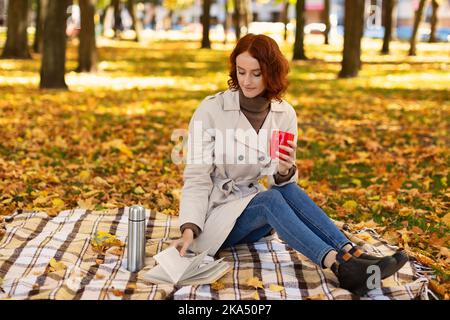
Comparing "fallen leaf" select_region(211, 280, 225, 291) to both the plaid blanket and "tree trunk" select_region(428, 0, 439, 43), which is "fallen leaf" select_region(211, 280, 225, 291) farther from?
"tree trunk" select_region(428, 0, 439, 43)

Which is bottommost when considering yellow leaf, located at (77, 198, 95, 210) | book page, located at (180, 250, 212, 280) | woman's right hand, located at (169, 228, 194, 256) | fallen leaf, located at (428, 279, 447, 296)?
yellow leaf, located at (77, 198, 95, 210)

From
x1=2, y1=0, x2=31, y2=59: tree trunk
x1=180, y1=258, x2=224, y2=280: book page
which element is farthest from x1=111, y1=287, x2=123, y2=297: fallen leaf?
x1=2, y1=0, x2=31, y2=59: tree trunk

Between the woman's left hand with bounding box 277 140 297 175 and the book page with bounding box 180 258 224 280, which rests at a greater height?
the woman's left hand with bounding box 277 140 297 175

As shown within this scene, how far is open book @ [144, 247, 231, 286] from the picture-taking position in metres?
4.21

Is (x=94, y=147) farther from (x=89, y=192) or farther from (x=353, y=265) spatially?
(x=353, y=265)

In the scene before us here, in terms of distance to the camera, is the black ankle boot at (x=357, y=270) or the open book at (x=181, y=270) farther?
the open book at (x=181, y=270)

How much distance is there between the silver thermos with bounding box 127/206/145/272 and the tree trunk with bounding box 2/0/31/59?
694 inches

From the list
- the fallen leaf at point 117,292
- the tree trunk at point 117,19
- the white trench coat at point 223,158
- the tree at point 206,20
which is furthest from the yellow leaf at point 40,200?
the tree trunk at point 117,19

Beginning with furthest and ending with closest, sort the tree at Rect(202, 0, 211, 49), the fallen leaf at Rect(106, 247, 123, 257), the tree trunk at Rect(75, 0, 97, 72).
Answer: the tree at Rect(202, 0, 211, 49) < the tree trunk at Rect(75, 0, 97, 72) < the fallen leaf at Rect(106, 247, 123, 257)

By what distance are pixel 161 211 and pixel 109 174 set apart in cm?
144

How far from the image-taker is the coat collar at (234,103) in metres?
4.75

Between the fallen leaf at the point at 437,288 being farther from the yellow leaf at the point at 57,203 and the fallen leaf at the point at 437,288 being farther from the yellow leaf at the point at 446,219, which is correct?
the yellow leaf at the point at 57,203

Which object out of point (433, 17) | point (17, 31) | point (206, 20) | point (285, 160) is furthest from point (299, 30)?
point (285, 160)

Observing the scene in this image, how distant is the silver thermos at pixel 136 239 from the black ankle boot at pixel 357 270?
1.17 m
